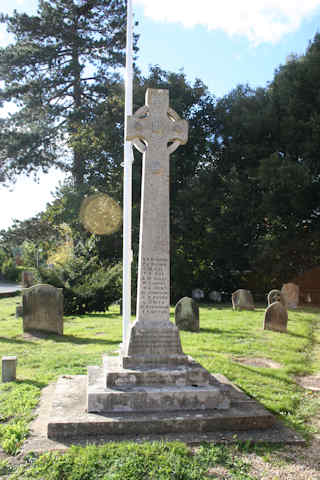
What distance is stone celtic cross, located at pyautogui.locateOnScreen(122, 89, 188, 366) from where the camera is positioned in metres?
4.66

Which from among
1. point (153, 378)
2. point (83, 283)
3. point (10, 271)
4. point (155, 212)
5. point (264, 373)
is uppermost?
point (155, 212)

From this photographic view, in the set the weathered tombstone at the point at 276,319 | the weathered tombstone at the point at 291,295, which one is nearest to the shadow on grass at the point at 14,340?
the weathered tombstone at the point at 276,319

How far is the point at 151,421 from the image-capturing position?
12.4 feet

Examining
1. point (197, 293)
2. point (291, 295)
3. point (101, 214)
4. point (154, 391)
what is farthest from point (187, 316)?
point (101, 214)

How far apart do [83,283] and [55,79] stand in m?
14.3

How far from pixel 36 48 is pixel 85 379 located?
71.3 ft

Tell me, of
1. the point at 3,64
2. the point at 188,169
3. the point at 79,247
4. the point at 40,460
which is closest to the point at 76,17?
the point at 3,64

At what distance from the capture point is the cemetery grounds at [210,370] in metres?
3.10

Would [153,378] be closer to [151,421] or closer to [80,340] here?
[151,421]

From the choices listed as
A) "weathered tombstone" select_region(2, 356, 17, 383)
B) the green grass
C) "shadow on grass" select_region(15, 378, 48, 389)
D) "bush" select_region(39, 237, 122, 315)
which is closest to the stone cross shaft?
the green grass

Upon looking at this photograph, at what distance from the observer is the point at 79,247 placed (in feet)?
51.0

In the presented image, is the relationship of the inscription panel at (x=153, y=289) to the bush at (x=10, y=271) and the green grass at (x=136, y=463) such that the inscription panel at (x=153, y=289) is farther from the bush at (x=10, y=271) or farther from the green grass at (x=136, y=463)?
the bush at (x=10, y=271)

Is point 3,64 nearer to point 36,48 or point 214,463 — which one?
point 36,48

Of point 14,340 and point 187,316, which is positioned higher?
point 187,316
